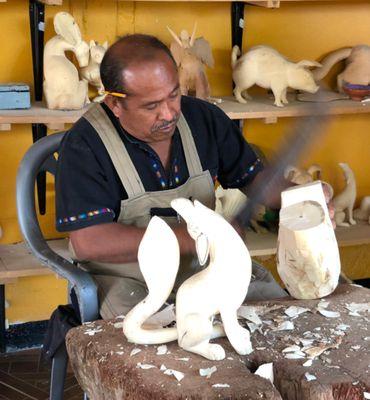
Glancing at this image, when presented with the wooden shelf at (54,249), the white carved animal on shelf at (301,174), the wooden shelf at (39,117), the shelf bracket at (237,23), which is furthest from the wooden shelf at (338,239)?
the wooden shelf at (39,117)

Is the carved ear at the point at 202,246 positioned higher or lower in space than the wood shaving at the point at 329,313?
higher

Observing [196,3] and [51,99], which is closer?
[51,99]

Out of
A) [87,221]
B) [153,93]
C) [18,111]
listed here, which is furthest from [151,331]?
[18,111]

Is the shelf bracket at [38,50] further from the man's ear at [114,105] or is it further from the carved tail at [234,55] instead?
the man's ear at [114,105]

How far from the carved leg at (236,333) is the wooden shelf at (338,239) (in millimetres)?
1677

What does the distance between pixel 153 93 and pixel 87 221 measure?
1.24ft

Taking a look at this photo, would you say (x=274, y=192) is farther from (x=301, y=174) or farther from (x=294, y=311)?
(x=301, y=174)

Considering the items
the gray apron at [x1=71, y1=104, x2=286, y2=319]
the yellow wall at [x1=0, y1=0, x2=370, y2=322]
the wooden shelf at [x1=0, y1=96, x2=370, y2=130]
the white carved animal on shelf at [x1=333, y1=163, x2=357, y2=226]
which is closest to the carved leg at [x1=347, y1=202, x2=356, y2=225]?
the white carved animal on shelf at [x1=333, y1=163, x2=357, y2=226]

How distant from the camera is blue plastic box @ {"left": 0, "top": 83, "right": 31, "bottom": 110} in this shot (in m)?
3.19

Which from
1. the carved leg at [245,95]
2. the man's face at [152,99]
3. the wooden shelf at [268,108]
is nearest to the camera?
the man's face at [152,99]

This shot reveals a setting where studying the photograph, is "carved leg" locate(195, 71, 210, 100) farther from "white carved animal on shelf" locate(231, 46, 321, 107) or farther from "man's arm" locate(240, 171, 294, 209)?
"man's arm" locate(240, 171, 294, 209)

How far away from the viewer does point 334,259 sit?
211 centimetres

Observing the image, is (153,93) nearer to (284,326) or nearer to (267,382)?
(284,326)

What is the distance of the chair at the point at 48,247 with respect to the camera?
2.35 metres
